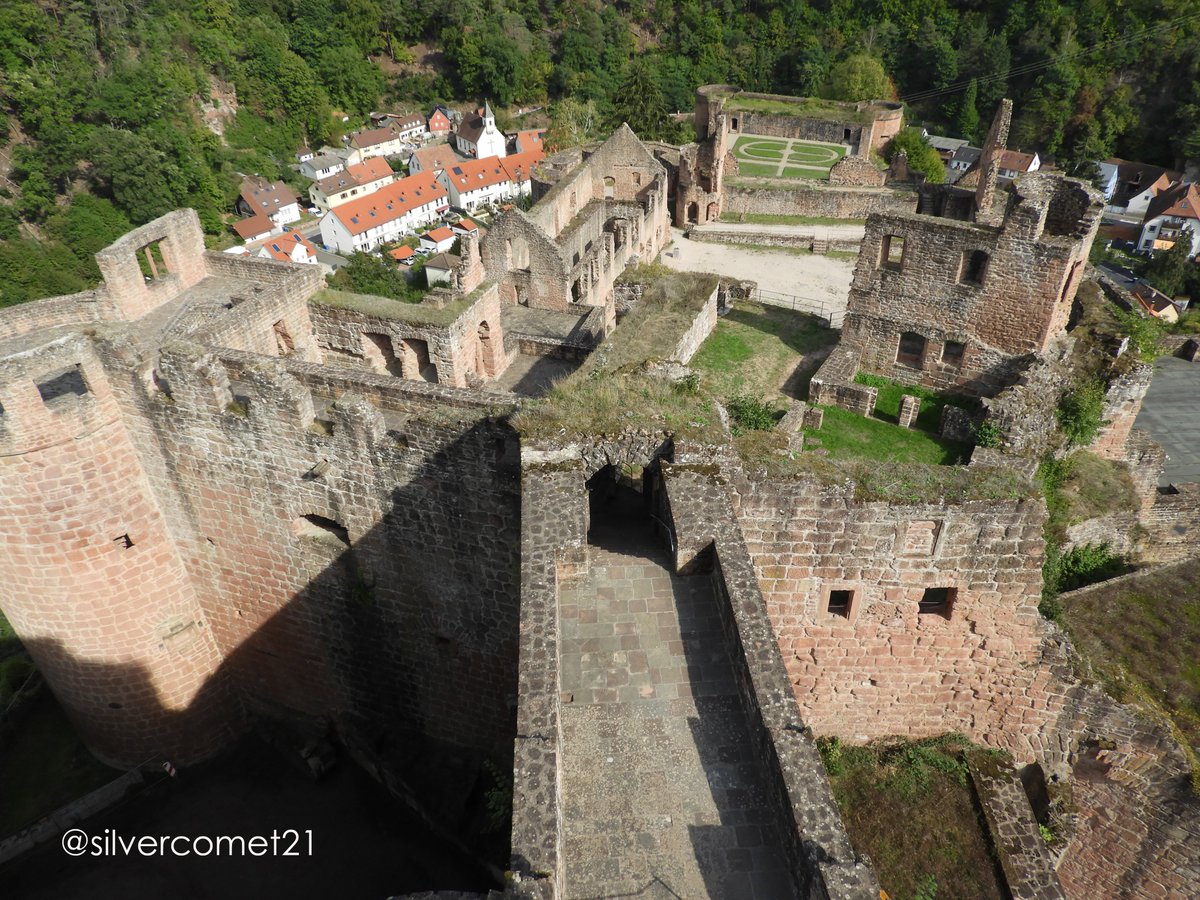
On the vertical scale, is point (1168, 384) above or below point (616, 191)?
below

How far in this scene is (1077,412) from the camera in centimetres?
1825

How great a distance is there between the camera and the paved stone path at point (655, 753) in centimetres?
554

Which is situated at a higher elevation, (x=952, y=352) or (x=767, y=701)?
(x=767, y=701)

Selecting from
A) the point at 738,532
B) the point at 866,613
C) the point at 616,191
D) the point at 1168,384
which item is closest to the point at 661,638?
the point at 738,532

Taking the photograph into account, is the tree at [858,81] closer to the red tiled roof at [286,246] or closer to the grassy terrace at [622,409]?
the red tiled roof at [286,246]

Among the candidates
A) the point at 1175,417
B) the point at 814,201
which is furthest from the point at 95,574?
the point at 1175,417

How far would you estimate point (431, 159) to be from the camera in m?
77.1

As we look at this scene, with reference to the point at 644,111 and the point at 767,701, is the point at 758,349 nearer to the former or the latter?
the point at 767,701

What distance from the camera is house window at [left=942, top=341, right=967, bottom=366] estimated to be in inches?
797

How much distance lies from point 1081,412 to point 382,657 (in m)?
16.2

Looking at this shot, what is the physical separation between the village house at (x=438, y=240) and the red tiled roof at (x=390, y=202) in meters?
4.90

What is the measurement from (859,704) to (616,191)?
3071 centimetres

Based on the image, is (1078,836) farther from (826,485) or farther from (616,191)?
(616,191)

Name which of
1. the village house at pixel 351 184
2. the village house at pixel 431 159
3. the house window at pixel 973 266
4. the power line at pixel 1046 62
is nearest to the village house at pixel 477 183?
the village house at pixel 431 159
